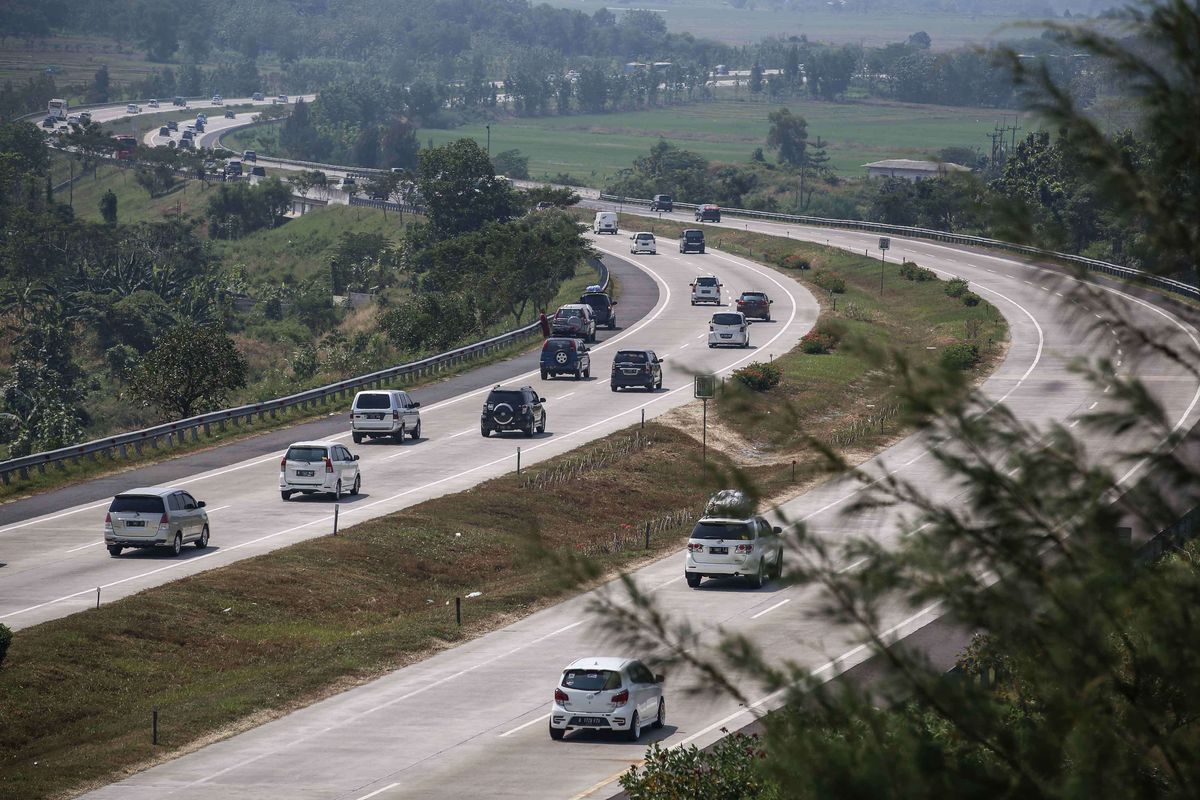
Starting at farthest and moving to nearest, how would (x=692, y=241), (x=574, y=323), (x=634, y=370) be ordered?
1. (x=692, y=241)
2. (x=574, y=323)
3. (x=634, y=370)

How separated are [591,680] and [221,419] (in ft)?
119

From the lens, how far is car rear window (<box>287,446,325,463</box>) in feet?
165

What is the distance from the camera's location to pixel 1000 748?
25.8ft

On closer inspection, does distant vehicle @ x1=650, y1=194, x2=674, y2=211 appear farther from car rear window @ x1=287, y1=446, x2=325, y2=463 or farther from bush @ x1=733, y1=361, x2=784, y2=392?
car rear window @ x1=287, y1=446, x2=325, y2=463

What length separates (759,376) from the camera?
226 ft

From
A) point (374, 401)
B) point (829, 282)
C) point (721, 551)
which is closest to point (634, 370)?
point (374, 401)

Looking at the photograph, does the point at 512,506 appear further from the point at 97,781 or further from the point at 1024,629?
the point at 1024,629

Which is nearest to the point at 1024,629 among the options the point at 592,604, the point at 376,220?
the point at 592,604

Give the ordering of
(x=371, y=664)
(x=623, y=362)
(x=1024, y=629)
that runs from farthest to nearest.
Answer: (x=623, y=362)
(x=371, y=664)
(x=1024, y=629)

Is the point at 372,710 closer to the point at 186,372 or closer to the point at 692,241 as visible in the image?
the point at 186,372

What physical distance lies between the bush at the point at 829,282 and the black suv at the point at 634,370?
34.6m

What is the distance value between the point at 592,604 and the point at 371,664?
1085 inches

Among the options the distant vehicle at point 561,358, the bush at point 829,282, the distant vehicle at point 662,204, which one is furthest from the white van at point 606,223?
the distant vehicle at point 561,358

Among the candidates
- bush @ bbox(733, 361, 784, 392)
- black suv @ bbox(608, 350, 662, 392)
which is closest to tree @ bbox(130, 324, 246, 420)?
black suv @ bbox(608, 350, 662, 392)
